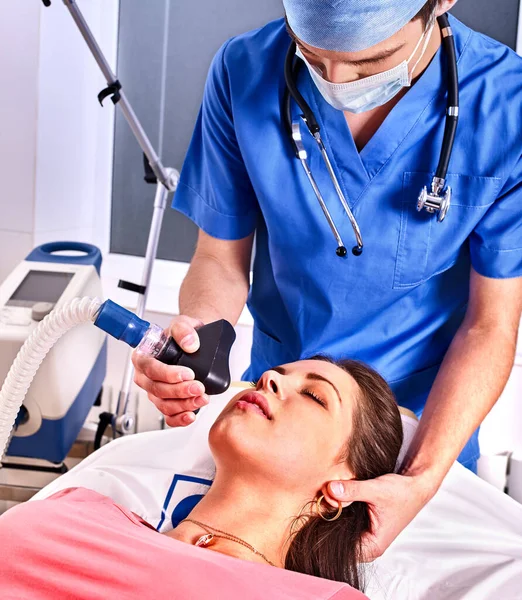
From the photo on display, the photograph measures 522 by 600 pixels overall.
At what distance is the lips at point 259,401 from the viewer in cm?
133

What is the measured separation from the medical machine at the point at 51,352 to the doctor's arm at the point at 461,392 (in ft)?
3.05

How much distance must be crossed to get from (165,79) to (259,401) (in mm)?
1920

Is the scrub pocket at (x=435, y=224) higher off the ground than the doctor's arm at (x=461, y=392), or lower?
higher

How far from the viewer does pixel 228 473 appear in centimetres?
135

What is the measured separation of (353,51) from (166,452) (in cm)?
114

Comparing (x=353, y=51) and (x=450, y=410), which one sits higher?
(x=353, y=51)

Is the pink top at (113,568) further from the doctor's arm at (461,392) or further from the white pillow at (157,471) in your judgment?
the white pillow at (157,471)

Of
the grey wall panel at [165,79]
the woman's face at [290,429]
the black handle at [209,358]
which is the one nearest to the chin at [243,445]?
the woman's face at [290,429]

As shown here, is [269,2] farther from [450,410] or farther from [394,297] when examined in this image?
[450,410]

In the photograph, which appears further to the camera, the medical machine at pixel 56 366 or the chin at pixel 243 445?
the medical machine at pixel 56 366

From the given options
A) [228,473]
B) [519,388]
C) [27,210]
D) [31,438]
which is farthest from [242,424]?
[27,210]

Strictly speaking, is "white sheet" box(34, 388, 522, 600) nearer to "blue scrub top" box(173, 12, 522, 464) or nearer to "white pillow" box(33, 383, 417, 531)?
"white pillow" box(33, 383, 417, 531)

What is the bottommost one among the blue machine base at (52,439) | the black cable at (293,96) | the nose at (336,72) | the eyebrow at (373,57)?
the blue machine base at (52,439)

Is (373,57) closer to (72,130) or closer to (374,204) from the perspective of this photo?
(374,204)
